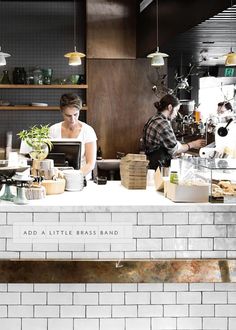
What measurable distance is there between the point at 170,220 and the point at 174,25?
3888mm

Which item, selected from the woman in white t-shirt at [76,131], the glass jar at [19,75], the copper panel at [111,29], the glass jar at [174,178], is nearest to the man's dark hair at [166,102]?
the woman in white t-shirt at [76,131]

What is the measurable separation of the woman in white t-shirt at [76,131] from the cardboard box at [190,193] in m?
1.75

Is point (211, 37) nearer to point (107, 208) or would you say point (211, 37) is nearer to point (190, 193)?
point (190, 193)

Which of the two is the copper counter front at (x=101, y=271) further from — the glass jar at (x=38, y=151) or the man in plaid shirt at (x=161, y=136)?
the man in plaid shirt at (x=161, y=136)

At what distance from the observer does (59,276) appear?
3.33 m

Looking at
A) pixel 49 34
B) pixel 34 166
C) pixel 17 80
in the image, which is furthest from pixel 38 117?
pixel 34 166

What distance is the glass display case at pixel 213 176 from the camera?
335 cm

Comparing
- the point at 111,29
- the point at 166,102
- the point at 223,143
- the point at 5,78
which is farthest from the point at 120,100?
the point at 223,143

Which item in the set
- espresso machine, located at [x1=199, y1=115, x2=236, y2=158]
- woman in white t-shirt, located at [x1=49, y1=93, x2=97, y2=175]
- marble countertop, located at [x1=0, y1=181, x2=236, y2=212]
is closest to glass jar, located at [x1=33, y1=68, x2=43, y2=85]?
woman in white t-shirt, located at [x1=49, y1=93, x2=97, y2=175]

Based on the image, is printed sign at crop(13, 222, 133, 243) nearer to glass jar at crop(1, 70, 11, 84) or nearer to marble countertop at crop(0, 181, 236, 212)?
marble countertop at crop(0, 181, 236, 212)

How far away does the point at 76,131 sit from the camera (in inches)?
208

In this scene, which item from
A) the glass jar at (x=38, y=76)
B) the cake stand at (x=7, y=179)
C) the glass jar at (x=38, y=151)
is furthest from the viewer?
the glass jar at (x=38, y=76)

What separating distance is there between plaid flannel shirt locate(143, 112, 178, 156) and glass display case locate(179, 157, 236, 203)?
7.56ft

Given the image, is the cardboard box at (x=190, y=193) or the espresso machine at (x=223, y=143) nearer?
the cardboard box at (x=190, y=193)
